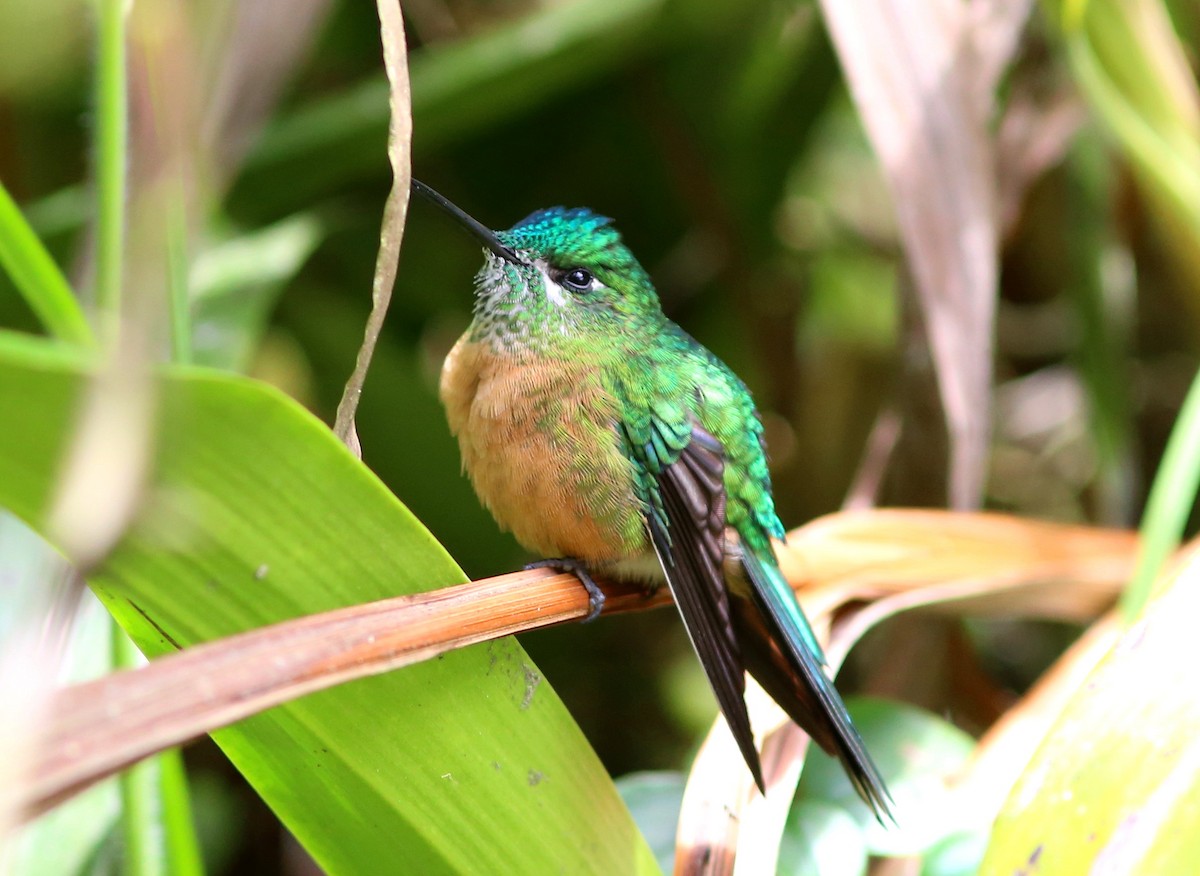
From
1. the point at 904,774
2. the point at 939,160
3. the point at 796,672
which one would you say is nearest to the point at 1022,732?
the point at 904,774

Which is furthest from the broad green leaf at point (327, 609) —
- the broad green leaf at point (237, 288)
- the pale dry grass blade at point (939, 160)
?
the broad green leaf at point (237, 288)

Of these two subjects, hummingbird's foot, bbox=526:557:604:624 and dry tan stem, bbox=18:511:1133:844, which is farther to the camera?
hummingbird's foot, bbox=526:557:604:624

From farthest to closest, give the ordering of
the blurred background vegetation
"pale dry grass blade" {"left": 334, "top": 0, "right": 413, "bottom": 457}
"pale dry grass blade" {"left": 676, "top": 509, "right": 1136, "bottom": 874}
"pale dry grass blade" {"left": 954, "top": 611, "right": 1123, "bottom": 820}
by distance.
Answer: the blurred background vegetation → "pale dry grass blade" {"left": 954, "top": 611, "right": 1123, "bottom": 820} → "pale dry grass blade" {"left": 676, "top": 509, "right": 1136, "bottom": 874} → "pale dry grass blade" {"left": 334, "top": 0, "right": 413, "bottom": 457}

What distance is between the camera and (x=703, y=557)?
1.11 m

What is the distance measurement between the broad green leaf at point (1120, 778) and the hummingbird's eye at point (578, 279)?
76cm

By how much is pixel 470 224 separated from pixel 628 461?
315mm

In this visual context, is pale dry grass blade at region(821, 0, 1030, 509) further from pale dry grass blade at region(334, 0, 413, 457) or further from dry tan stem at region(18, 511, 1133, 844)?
pale dry grass blade at region(334, 0, 413, 457)

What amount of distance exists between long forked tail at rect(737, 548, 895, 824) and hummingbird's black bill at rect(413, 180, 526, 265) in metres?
0.47

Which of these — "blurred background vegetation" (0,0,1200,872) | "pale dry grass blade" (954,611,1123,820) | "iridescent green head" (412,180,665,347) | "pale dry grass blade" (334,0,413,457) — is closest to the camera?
"pale dry grass blade" (334,0,413,457)

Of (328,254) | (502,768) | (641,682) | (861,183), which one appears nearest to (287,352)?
(328,254)

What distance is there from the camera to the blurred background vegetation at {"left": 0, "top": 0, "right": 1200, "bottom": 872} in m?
1.71

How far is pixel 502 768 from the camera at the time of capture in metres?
0.74

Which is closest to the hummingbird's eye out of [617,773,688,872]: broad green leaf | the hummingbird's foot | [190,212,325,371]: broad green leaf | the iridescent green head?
the iridescent green head

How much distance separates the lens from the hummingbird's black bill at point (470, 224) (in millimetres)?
Result: 1064
